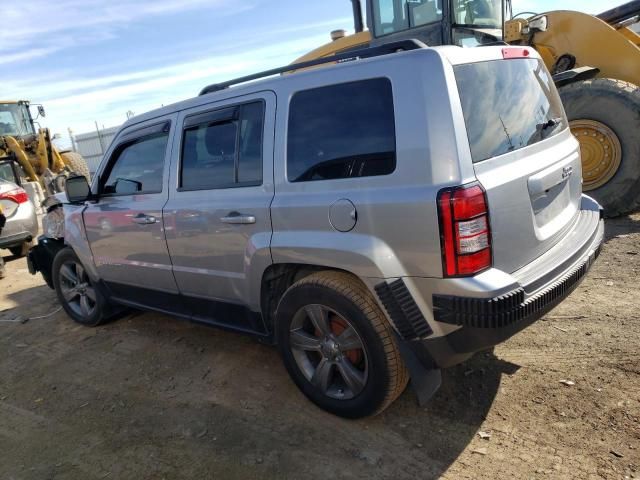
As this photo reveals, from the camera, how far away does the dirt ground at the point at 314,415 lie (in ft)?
8.37

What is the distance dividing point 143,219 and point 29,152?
1432 centimetres

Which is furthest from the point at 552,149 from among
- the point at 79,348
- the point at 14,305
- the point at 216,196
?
the point at 14,305

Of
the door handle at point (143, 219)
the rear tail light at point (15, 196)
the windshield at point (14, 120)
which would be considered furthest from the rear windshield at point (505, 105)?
the windshield at point (14, 120)

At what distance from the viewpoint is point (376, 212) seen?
8.09ft

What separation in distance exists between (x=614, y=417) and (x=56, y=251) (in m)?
5.26

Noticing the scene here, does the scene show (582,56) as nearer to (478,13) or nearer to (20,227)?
(478,13)

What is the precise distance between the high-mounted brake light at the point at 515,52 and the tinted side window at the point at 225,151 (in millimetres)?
1450

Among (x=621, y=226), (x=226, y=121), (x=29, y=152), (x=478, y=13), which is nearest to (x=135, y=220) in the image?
(x=226, y=121)

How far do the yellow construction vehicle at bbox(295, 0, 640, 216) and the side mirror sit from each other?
369 cm

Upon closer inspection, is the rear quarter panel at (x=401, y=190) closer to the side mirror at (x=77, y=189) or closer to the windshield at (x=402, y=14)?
the side mirror at (x=77, y=189)

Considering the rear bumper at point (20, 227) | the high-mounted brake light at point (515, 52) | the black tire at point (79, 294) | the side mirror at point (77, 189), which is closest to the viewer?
the high-mounted brake light at point (515, 52)

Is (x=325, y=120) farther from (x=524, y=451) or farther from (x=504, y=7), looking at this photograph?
(x=504, y=7)

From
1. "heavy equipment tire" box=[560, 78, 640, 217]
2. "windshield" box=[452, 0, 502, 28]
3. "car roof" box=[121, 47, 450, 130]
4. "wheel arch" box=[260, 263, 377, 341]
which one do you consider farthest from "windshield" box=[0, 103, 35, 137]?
"heavy equipment tire" box=[560, 78, 640, 217]

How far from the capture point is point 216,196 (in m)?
3.27
